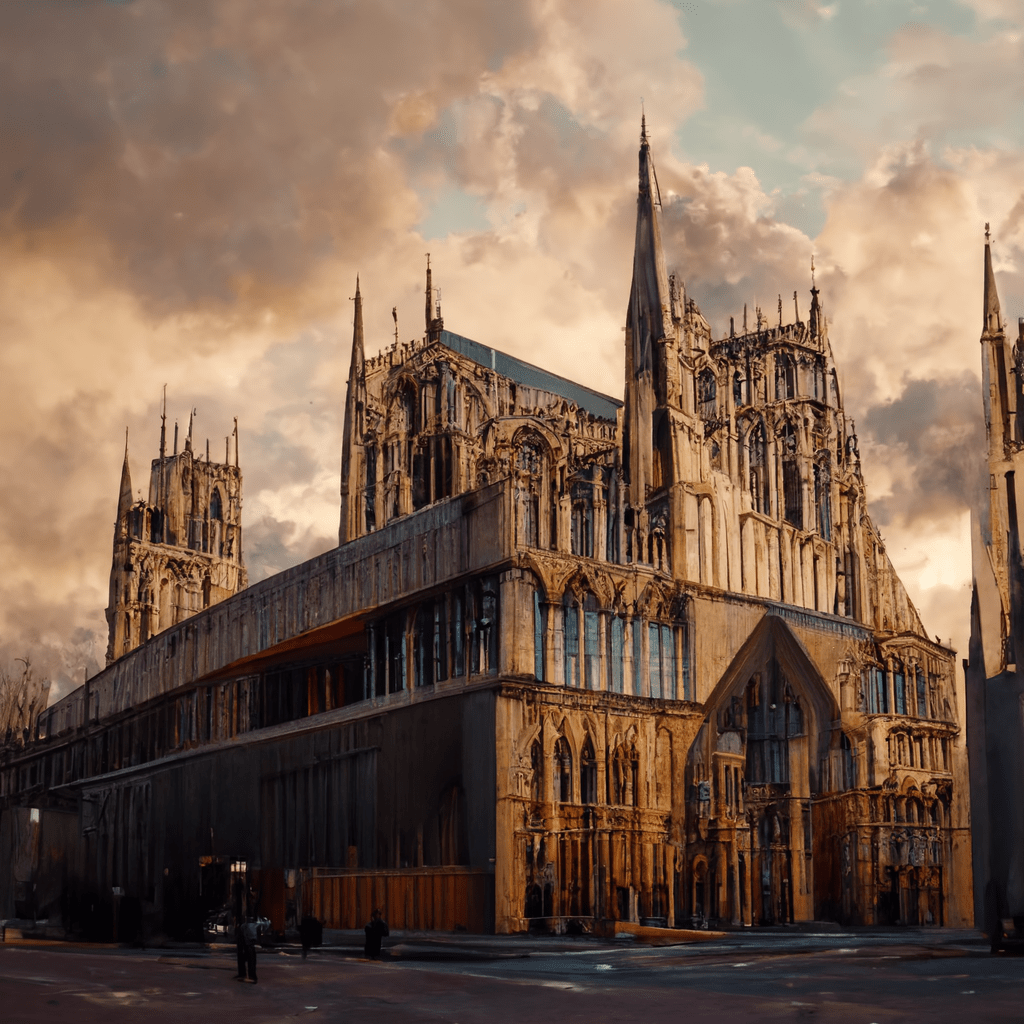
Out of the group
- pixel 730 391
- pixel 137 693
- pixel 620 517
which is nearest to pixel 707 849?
pixel 620 517

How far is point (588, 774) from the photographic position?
142 feet

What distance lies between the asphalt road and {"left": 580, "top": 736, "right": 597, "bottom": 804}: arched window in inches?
343

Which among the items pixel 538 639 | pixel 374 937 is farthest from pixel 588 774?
pixel 374 937

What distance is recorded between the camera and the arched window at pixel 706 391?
219 feet

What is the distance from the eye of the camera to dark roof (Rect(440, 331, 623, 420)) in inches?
2921

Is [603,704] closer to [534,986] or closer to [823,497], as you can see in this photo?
[534,986]

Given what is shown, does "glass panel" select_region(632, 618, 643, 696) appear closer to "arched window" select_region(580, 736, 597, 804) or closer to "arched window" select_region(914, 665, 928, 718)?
"arched window" select_region(580, 736, 597, 804)

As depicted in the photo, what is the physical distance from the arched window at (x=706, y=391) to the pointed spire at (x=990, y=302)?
15.9 m

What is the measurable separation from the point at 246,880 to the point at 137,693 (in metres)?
19.4

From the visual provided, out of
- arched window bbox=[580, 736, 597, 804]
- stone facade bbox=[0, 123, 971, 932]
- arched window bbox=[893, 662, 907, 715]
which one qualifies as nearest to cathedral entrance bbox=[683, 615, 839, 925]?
stone facade bbox=[0, 123, 971, 932]

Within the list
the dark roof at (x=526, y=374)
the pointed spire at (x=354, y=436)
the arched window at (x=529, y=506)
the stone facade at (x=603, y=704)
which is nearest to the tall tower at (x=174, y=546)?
the pointed spire at (x=354, y=436)

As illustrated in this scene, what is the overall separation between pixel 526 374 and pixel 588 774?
34.9 metres

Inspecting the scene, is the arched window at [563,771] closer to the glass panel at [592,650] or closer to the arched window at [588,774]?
the arched window at [588,774]

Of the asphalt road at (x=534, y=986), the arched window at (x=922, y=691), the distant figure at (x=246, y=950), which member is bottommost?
the asphalt road at (x=534, y=986)
